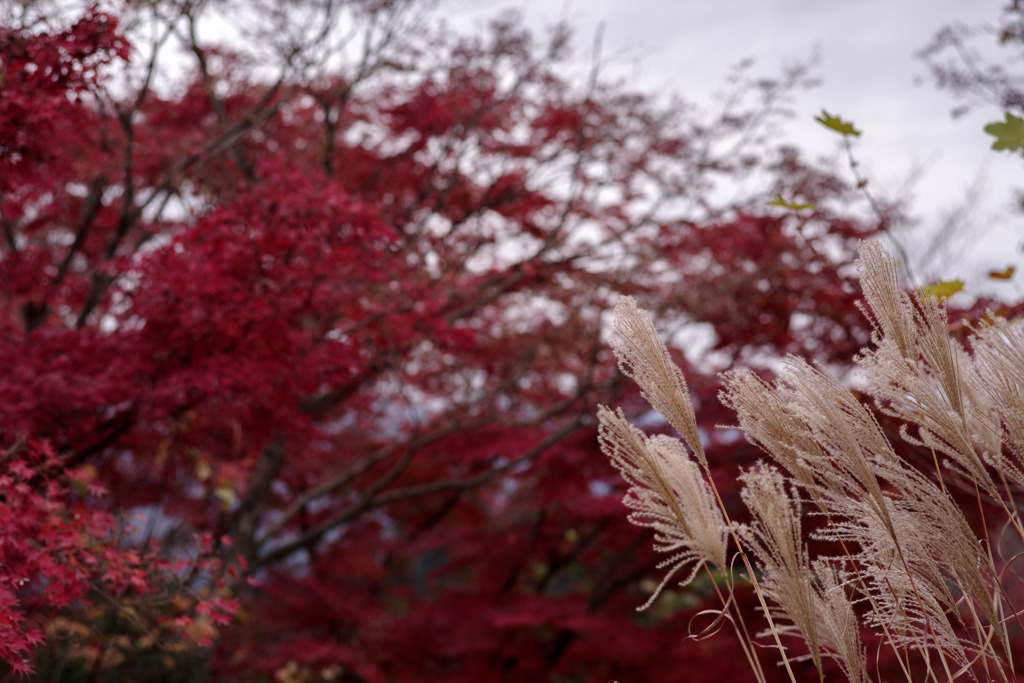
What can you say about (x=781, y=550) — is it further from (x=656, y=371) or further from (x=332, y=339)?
(x=332, y=339)

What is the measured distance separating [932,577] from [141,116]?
24.9ft

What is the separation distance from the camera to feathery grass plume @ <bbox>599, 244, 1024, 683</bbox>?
1.70 m

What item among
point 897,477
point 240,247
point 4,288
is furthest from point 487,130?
point 897,477

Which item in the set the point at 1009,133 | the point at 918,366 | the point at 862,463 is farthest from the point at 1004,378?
the point at 1009,133

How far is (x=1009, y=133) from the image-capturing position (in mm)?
2209

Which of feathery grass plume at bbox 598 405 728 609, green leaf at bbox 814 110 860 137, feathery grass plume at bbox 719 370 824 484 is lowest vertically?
feathery grass plume at bbox 598 405 728 609

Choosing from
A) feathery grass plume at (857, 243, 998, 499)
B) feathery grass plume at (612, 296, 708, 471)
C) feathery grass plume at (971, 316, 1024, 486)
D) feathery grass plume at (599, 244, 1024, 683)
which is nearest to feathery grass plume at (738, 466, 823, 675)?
feathery grass plume at (599, 244, 1024, 683)

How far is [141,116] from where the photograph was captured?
23.9 ft

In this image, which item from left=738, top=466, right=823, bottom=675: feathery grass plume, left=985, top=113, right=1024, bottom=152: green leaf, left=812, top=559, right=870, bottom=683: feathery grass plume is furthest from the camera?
left=985, top=113, right=1024, bottom=152: green leaf

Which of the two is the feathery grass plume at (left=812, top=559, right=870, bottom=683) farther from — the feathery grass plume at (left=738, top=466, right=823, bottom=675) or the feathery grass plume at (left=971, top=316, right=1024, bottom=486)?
the feathery grass plume at (left=971, top=316, right=1024, bottom=486)

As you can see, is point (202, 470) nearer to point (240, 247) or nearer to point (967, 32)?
point (240, 247)

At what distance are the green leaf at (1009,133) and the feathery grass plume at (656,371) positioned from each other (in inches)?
50.1

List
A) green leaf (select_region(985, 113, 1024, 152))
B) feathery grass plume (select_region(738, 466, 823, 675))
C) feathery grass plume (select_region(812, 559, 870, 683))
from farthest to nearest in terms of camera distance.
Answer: green leaf (select_region(985, 113, 1024, 152)) < feathery grass plume (select_region(812, 559, 870, 683)) < feathery grass plume (select_region(738, 466, 823, 675))

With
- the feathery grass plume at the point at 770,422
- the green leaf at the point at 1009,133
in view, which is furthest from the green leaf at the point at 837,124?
the feathery grass plume at the point at 770,422
